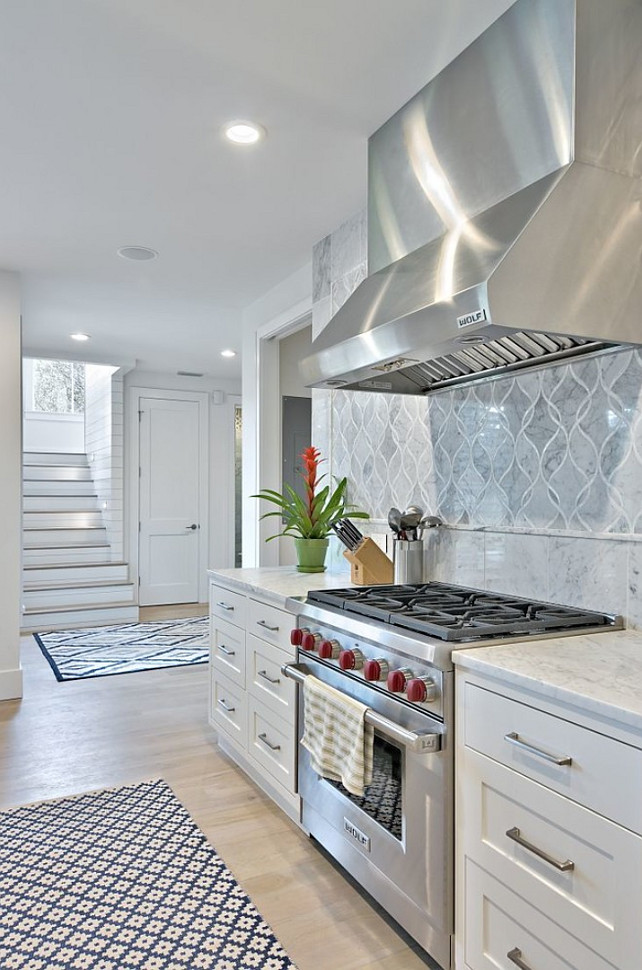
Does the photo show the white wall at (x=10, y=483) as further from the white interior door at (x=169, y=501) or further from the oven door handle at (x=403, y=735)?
the white interior door at (x=169, y=501)

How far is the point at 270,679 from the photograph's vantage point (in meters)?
2.60

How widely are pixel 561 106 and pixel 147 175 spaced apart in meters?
1.78

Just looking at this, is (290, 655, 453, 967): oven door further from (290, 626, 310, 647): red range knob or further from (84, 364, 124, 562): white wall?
(84, 364, 124, 562): white wall

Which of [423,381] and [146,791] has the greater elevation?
[423,381]

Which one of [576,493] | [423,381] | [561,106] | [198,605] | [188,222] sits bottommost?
[198,605]

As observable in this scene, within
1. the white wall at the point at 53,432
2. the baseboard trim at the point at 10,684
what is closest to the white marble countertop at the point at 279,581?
the baseboard trim at the point at 10,684

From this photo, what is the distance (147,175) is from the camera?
9.36ft

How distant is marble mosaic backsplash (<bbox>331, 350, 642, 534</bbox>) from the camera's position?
186 centimetres

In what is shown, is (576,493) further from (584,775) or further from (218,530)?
(218,530)

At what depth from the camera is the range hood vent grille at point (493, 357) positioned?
191 cm

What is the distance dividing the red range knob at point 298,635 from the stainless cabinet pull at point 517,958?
1.07 metres

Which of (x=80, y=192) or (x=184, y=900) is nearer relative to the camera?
(x=184, y=900)

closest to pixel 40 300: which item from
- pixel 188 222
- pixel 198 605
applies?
pixel 188 222

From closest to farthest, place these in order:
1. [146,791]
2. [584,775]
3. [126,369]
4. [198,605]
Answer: [584,775]
[146,791]
[126,369]
[198,605]
